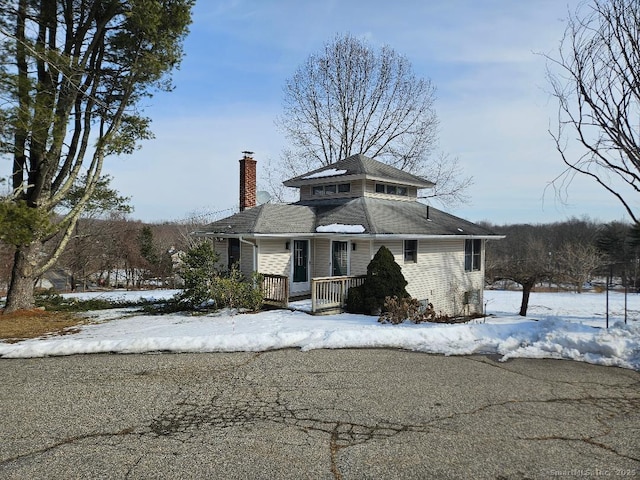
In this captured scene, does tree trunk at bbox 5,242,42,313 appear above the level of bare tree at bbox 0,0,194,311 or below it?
below

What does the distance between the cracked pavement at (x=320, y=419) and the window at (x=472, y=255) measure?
11.6m

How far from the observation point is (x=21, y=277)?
11.8m

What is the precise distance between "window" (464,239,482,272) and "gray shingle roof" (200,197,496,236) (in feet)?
2.00

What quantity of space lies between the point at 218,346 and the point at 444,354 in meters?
4.17

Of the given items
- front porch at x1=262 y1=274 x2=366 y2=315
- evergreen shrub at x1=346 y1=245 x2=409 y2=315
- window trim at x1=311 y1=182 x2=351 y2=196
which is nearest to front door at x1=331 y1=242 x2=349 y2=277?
front porch at x1=262 y1=274 x2=366 y2=315

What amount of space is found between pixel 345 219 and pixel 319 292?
3767 mm

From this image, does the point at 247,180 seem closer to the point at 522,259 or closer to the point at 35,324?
the point at 35,324

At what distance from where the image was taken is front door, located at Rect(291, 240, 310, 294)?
1507 cm

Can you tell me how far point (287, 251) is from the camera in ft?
48.9

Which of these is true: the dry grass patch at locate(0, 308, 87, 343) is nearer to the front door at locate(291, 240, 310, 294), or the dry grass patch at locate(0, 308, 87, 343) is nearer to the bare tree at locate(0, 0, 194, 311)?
the bare tree at locate(0, 0, 194, 311)

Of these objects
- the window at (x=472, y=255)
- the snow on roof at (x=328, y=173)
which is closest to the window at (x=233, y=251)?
the snow on roof at (x=328, y=173)

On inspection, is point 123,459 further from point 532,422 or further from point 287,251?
point 287,251

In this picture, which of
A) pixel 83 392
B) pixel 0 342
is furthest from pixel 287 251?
pixel 83 392

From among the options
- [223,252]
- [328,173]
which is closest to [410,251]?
[328,173]
